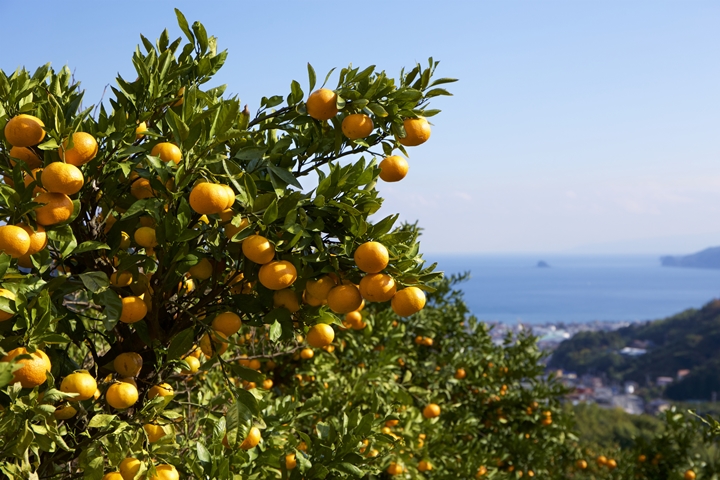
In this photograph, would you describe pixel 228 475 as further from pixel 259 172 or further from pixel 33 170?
pixel 33 170

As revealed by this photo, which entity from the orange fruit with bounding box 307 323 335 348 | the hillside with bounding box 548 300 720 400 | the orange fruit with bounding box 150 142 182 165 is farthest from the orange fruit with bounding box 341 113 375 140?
the hillside with bounding box 548 300 720 400

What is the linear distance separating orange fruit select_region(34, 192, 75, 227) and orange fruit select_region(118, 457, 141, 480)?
67cm

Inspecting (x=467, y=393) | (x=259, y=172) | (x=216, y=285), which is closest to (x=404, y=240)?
(x=259, y=172)

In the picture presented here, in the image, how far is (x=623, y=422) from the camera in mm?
20016

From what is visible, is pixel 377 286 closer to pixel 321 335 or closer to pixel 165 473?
pixel 321 335

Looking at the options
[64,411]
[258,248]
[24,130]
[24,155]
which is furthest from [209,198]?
[64,411]

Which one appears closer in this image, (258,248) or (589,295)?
Result: (258,248)

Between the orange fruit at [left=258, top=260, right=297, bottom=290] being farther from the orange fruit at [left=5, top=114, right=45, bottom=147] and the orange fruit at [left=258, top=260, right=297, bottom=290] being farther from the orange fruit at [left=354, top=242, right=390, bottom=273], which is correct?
the orange fruit at [left=5, top=114, right=45, bottom=147]

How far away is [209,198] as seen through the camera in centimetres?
136

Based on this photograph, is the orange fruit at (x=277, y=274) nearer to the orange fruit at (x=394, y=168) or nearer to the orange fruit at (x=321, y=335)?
the orange fruit at (x=321, y=335)

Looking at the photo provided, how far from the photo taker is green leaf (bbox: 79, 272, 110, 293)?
1.39 meters

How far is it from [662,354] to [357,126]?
36.0 m

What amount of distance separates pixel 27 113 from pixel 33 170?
0.57ft

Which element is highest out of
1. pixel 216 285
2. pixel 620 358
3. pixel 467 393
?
pixel 216 285
